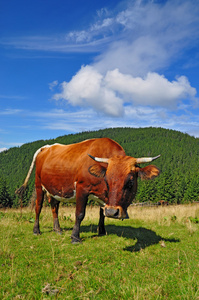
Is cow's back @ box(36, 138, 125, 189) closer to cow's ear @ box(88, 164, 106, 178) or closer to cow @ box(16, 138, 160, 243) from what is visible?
cow @ box(16, 138, 160, 243)

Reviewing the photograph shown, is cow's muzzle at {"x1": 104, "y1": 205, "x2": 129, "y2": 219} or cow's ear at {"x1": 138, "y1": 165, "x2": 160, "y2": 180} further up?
cow's ear at {"x1": 138, "y1": 165, "x2": 160, "y2": 180}

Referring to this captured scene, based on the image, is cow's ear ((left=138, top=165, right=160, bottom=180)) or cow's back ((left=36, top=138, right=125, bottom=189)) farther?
cow's back ((left=36, top=138, right=125, bottom=189))

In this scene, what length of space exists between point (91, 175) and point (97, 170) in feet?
1.39

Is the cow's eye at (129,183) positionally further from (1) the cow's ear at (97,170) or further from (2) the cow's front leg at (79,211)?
(2) the cow's front leg at (79,211)

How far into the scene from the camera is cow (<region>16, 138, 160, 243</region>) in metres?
5.24

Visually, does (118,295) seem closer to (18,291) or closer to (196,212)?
(18,291)

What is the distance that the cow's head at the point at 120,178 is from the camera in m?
5.00

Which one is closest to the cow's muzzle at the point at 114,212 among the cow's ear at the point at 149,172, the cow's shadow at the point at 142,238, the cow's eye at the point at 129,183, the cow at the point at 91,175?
the cow at the point at 91,175

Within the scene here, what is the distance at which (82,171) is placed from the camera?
646cm

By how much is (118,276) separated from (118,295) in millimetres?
681

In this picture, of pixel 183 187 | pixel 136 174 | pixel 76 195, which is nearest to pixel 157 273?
pixel 136 174

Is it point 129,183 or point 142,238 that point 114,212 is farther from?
point 142,238

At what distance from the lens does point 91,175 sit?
20.6 ft

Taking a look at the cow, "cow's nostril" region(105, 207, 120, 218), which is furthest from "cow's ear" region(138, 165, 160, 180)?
"cow's nostril" region(105, 207, 120, 218)
